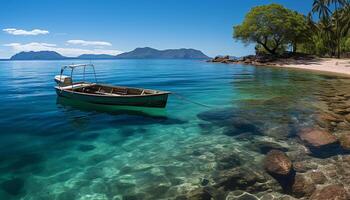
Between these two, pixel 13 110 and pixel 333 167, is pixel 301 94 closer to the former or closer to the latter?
pixel 333 167

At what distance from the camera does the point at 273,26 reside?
243 ft

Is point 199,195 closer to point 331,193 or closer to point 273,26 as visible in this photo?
point 331,193

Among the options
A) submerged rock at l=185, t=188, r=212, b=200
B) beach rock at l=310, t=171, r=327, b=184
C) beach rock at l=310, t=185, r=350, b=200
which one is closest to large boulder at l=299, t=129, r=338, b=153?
beach rock at l=310, t=171, r=327, b=184

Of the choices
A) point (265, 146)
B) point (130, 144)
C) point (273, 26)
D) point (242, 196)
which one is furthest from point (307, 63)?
point (242, 196)

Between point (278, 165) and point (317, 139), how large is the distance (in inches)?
173

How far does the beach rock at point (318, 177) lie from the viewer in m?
10.3

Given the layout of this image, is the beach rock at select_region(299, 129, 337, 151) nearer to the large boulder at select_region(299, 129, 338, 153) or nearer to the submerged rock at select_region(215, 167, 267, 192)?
the large boulder at select_region(299, 129, 338, 153)

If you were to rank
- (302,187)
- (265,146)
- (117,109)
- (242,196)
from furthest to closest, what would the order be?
(117,109) < (265,146) < (302,187) < (242,196)

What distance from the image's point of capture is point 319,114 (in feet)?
64.6

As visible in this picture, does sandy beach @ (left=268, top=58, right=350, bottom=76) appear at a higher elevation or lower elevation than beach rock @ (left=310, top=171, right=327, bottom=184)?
higher

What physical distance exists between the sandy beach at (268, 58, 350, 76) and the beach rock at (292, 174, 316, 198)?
47.5m

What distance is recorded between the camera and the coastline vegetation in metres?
73.4

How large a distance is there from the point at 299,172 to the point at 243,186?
2.54m

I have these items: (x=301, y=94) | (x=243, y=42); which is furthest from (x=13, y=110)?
(x=243, y=42)
